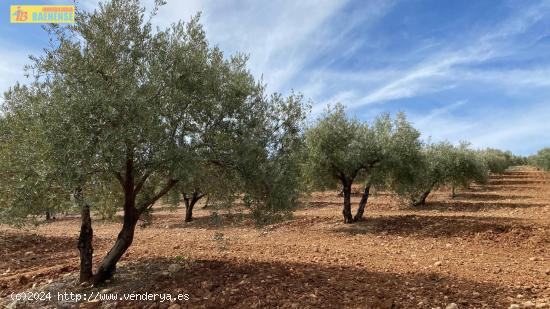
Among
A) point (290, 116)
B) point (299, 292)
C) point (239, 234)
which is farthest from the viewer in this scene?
point (239, 234)

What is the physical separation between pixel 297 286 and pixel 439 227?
42.9ft

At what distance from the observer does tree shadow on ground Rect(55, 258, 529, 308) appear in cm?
895

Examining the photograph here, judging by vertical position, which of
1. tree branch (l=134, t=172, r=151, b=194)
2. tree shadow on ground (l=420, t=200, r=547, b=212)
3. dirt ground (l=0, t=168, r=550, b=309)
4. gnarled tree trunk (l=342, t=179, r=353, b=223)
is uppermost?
tree branch (l=134, t=172, r=151, b=194)

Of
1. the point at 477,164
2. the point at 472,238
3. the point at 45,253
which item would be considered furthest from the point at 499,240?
the point at 477,164

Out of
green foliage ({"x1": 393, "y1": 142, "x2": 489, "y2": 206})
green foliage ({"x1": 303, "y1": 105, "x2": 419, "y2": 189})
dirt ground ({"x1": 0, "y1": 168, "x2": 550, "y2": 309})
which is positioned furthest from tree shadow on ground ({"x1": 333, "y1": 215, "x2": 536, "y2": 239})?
green foliage ({"x1": 393, "y1": 142, "x2": 489, "y2": 206})

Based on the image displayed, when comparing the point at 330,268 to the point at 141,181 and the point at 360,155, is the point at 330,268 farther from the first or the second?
the point at 360,155

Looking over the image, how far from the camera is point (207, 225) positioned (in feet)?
91.0

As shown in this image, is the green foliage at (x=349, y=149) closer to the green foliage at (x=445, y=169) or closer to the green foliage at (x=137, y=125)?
the green foliage at (x=445, y=169)

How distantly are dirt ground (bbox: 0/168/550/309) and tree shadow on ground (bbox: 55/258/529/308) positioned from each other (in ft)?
0.08

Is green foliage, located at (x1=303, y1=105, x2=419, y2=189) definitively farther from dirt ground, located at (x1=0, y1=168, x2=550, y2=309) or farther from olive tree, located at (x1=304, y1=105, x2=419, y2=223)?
dirt ground, located at (x1=0, y1=168, x2=550, y2=309)

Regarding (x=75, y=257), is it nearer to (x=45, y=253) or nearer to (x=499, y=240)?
(x=45, y=253)

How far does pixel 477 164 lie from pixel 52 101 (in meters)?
41.3

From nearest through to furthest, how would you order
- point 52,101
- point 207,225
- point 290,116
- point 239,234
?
point 52,101
point 290,116
point 239,234
point 207,225

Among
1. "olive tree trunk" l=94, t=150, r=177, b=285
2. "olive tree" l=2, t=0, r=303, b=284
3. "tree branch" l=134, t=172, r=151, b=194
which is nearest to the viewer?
"olive tree" l=2, t=0, r=303, b=284
